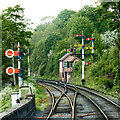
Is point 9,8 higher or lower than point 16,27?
higher

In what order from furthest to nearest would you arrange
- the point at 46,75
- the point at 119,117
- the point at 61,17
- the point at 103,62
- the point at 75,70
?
the point at 61,17 < the point at 46,75 < the point at 75,70 < the point at 103,62 < the point at 119,117

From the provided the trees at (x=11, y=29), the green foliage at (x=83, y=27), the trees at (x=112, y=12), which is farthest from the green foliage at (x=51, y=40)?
the trees at (x=112, y=12)

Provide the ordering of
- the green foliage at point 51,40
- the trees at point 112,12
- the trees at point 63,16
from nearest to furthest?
the trees at point 112,12 → the green foliage at point 51,40 → the trees at point 63,16

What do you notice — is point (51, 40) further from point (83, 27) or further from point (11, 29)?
point (11, 29)

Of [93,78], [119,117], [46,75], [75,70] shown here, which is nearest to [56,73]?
[46,75]

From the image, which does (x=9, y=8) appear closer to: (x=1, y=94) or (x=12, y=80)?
(x=12, y=80)

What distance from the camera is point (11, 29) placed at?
19.2 meters

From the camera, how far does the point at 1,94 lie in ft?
42.5

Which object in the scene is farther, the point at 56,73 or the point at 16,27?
the point at 56,73

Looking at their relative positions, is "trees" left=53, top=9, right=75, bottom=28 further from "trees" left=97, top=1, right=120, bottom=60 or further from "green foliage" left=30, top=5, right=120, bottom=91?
"trees" left=97, top=1, right=120, bottom=60

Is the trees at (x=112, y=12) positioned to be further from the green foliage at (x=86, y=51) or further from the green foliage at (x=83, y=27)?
the green foliage at (x=83, y=27)

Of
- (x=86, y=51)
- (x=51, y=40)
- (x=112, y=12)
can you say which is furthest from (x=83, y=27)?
(x=112, y=12)

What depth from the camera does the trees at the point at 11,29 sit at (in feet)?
61.3

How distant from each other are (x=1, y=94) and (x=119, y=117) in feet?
26.3
